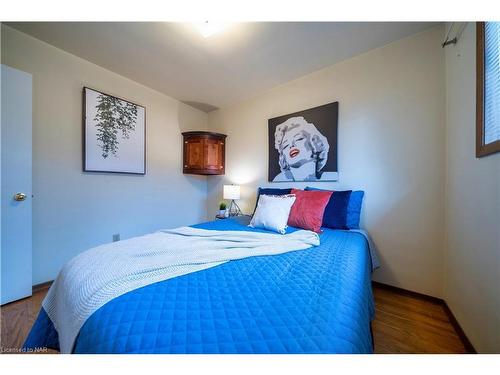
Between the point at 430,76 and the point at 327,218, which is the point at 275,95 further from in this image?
the point at 327,218

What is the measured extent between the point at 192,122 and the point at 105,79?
1339 mm

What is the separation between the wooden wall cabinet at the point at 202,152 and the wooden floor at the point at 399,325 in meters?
2.25

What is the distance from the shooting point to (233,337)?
53cm

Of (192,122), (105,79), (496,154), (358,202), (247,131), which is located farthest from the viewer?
(192,122)

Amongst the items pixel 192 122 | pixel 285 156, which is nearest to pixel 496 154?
pixel 285 156

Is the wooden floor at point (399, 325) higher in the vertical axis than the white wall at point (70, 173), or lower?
lower

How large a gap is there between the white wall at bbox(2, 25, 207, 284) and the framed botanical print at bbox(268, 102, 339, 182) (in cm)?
184

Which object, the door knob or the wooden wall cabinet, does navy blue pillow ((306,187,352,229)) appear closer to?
the wooden wall cabinet

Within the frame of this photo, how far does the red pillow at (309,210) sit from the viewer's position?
1821mm

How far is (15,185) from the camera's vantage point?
68.0 inches

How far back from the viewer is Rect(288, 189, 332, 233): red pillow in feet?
5.98

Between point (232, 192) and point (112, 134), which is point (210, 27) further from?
point (232, 192)

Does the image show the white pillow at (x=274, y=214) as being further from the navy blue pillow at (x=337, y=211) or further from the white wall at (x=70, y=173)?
the white wall at (x=70, y=173)

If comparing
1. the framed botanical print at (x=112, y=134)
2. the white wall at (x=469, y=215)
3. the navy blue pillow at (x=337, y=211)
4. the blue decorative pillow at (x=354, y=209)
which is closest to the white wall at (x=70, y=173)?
the framed botanical print at (x=112, y=134)
